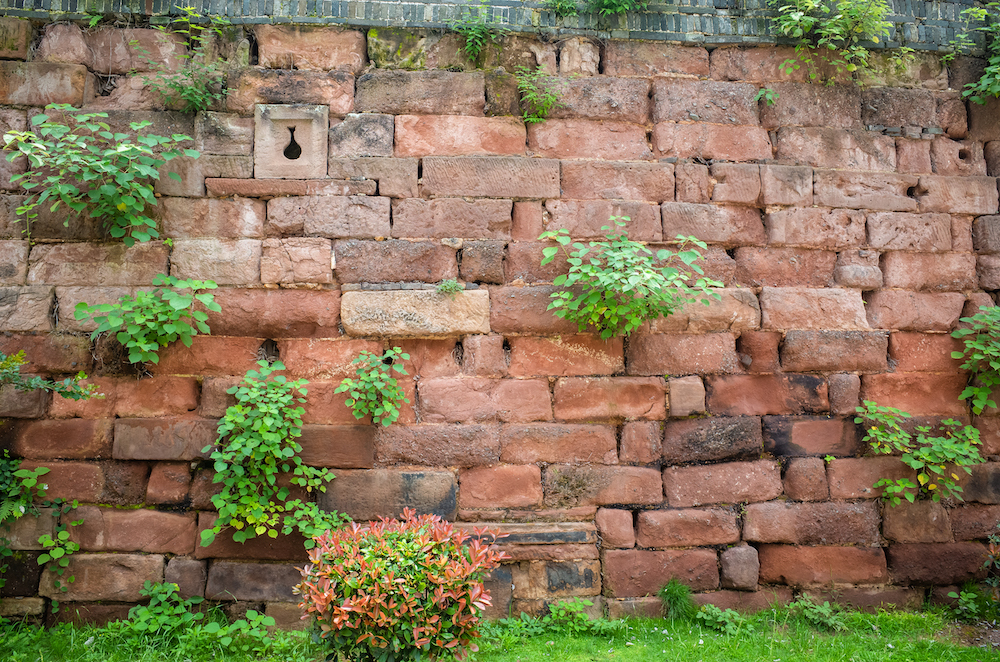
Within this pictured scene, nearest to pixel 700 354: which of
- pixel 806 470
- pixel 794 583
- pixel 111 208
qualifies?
pixel 806 470

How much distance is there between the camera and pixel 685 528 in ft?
14.2

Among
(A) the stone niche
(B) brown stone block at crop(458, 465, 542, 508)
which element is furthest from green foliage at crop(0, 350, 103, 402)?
(B) brown stone block at crop(458, 465, 542, 508)

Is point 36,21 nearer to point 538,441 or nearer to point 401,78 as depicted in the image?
point 401,78

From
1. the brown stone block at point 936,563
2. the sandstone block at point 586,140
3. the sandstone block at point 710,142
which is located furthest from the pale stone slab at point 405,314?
the brown stone block at point 936,563

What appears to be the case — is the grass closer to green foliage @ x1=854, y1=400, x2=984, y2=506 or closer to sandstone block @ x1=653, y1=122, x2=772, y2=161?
green foliage @ x1=854, y1=400, x2=984, y2=506

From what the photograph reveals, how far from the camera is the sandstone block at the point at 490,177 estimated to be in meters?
4.44

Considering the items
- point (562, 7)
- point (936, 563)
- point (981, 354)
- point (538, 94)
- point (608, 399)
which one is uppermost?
point (562, 7)

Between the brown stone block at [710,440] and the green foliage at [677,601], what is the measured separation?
873mm

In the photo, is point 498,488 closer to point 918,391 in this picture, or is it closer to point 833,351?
point 833,351

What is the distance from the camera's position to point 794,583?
4.40 metres

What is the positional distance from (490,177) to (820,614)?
399 centimetres

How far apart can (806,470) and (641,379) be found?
144cm

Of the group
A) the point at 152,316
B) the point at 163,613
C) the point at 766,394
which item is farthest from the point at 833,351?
the point at 163,613

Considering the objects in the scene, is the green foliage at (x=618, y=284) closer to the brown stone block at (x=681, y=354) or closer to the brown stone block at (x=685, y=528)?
the brown stone block at (x=681, y=354)
